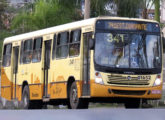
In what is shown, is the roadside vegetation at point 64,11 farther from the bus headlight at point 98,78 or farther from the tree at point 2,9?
the tree at point 2,9

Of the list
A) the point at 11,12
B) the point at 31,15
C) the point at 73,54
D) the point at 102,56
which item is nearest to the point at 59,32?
the point at 73,54

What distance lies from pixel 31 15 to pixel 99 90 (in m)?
24.5

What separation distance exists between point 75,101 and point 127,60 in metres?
2.10

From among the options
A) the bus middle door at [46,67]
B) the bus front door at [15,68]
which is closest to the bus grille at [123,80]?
the bus middle door at [46,67]

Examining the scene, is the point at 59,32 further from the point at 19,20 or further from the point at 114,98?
the point at 19,20

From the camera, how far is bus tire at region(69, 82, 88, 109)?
19.9 meters

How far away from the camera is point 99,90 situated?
19.2 m

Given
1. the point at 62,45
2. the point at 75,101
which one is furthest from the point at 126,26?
the point at 75,101

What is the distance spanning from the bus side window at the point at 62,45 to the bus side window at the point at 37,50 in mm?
1811

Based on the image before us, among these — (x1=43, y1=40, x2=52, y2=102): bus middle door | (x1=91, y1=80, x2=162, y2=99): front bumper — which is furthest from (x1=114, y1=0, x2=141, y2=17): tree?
(x1=91, y1=80, x2=162, y2=99): front bumper

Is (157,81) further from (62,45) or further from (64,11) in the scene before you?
(64,11)

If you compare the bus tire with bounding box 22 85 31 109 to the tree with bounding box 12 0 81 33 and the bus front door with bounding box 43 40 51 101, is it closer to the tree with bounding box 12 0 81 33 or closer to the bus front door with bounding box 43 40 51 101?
the bus front door with bounding box 43 40 51 101

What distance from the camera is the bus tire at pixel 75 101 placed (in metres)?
19.9

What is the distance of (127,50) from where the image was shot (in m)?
19.4
